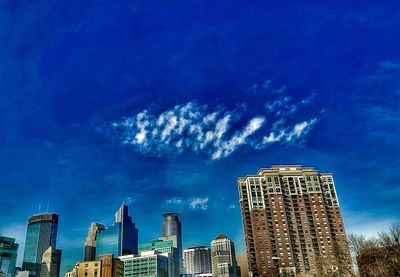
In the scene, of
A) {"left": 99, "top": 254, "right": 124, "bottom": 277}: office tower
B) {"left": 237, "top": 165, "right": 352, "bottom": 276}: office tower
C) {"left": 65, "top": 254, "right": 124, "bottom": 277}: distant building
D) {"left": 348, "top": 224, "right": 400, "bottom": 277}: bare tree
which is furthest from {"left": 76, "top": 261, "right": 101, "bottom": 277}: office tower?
{"left": 348, "top": 224, "right": 400, "bottom": 277}: bare tree

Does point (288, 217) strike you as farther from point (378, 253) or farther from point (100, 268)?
point (378, 253)

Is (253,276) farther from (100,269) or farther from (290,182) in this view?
(100,269)

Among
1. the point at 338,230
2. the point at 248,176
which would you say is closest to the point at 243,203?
the point at 248,176

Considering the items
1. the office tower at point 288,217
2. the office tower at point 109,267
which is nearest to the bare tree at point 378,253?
the office tower at point 288,217

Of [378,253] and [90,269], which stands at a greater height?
[90,269]

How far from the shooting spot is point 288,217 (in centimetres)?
15188

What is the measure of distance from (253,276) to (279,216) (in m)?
24.5

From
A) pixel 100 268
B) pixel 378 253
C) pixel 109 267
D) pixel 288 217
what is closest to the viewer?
pixel 378 253

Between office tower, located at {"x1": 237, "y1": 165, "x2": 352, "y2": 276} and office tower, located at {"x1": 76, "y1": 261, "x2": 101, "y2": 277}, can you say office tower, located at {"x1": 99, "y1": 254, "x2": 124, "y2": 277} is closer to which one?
office tower, located at {"x1": 76, "y1": 261, "x2": 101, "y2": 277}

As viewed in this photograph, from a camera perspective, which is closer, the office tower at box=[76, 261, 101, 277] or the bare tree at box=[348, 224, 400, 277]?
the bare tree at box=[348, 224, 400, 277]

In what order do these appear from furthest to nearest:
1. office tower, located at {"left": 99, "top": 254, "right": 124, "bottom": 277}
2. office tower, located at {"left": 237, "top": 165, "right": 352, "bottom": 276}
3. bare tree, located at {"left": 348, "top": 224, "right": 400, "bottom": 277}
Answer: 1. office tower, located at {"left": 99, "top": 254, "right": 124, "bottom": 277}
2. office tower, located at {"left": 237, "top": 165, "right": 352, "bottom": 276}
3. bare tree, located at {"left": 348, "top": 224, "right": 400, "bottom": 277}

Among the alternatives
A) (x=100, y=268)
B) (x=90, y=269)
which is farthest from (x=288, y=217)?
(x=90, y=269)

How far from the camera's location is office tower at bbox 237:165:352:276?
145125 mm

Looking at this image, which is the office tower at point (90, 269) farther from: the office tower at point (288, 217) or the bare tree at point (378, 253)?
the bare tree at point (378, 253)
